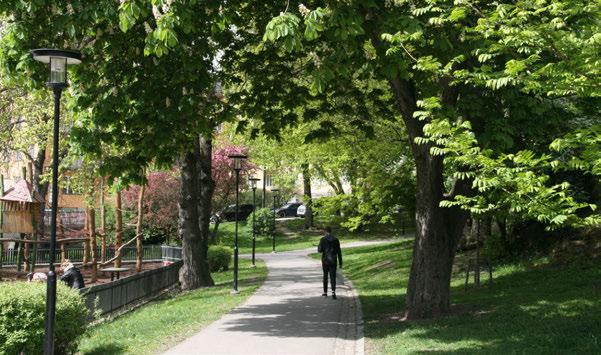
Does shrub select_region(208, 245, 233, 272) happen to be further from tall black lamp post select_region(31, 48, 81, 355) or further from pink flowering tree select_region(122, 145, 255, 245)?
tall black lamp post select_region(31, 48, 81, 355)

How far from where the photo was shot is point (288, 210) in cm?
6519

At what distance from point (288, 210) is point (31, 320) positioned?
57.0 m

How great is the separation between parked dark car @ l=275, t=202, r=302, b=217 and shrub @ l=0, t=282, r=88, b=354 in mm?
54296

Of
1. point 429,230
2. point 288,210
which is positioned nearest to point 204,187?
point 429,230

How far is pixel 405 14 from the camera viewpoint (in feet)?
29.4

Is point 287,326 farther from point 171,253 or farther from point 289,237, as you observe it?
point 289,237

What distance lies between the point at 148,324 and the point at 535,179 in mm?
8416

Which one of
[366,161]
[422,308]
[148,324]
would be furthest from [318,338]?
[366,161]

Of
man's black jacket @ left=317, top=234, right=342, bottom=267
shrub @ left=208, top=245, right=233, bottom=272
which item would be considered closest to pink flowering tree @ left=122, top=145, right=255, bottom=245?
shrub @ left=208, top=245, right=233, bottom=272

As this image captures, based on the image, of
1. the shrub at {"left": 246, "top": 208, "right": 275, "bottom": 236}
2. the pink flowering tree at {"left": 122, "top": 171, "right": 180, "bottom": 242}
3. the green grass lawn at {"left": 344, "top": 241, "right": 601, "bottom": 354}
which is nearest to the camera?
the green grass lawn at {"left": 344, "top": 241, "right": 601, "bottom": 354}

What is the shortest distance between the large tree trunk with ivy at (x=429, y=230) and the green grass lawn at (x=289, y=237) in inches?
1088

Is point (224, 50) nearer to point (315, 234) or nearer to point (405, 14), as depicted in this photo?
point (405, 14)

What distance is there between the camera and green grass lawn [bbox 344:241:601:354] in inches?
334

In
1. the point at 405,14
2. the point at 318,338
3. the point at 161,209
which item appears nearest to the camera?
the point at 405,14
